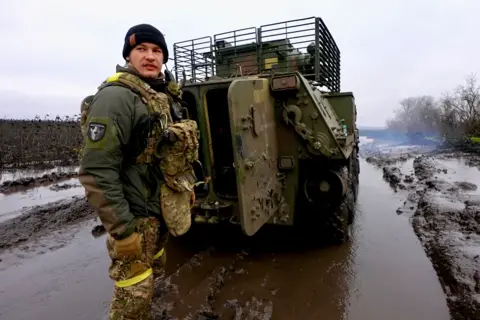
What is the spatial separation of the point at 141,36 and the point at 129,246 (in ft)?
3.79

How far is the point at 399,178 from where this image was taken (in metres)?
9.73

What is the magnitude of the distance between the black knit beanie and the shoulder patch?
571 mm

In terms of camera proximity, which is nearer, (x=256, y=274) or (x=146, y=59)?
(x=146, y=59)

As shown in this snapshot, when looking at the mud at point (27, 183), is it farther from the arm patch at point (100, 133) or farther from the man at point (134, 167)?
the arm patch at point (100, 133)

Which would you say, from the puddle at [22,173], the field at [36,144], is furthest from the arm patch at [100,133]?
the field at [36,144]

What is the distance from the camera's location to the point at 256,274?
369 centimetres

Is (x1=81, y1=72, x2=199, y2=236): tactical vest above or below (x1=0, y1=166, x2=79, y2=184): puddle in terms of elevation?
above

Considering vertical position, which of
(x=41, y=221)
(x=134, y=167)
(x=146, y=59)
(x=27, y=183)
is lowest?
(x=41, y=221)

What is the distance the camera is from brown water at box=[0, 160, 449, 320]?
117 inches

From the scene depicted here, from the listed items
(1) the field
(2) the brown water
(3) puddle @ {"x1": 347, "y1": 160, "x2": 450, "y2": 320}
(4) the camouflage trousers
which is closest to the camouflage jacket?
(4) the camouflage trousers

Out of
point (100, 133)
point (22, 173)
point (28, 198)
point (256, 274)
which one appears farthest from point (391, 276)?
point (22, 173)

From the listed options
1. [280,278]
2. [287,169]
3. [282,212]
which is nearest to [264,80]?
[287,169]

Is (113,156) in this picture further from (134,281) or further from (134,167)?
(134,281)

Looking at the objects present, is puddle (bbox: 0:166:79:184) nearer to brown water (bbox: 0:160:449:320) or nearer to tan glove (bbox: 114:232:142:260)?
brown water (bbox: 0:160:449:320)
